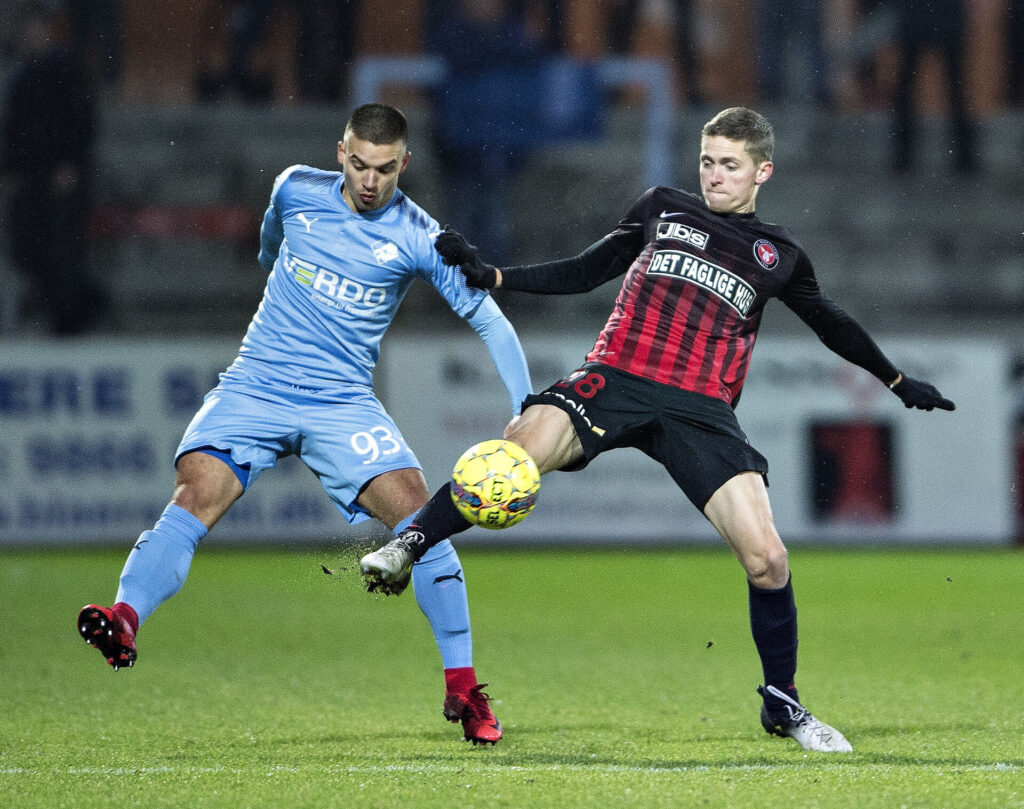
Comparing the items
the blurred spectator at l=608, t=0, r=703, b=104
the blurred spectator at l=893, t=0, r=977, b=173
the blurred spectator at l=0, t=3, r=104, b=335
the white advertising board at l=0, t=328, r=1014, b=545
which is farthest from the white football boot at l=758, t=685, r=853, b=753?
the blurred spectator at l=893, t=0, r=977, b=173

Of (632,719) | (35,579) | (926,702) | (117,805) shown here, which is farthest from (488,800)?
(35,579)

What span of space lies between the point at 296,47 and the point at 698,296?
28.5 ft

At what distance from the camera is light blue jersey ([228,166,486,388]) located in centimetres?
482

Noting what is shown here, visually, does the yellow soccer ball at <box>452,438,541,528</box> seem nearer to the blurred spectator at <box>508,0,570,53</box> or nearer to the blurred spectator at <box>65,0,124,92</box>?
the blurred spectator at <box>65,0,124,92</box>

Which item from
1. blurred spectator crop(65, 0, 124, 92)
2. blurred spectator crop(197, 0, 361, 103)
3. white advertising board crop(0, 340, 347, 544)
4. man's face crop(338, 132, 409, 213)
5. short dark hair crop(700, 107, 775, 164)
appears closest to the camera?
short dark hair crop(700, 107, 775, 164)

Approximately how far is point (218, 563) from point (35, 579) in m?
1.38

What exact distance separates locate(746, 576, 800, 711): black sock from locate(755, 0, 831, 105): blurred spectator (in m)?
9.55

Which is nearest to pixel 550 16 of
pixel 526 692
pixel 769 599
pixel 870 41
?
pixel 870 41

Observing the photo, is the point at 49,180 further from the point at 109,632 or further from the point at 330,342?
the point at 109,632

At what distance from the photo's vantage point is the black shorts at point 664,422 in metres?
4.46

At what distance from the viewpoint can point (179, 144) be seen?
45.5 ft

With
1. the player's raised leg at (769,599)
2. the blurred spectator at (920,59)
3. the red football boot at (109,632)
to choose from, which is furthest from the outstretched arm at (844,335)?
the blurred spectator at (920,59)

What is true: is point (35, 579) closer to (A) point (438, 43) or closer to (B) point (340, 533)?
(B) point (340, 533)

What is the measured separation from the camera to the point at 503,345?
4727 millimetres
